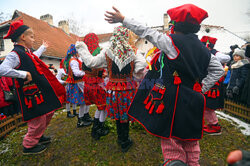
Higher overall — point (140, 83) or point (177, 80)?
point (177, 80)

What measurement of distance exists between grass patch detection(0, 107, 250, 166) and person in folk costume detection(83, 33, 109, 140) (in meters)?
0.25

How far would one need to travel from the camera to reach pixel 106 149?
9.14ft

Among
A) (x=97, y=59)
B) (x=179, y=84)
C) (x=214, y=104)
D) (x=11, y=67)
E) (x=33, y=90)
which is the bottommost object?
(x=214, y=104)

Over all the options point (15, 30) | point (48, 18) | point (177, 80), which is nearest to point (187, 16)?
point (177, 80)

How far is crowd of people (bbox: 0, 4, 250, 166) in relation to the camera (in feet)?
4.81

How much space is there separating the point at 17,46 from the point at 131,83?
6.55ft

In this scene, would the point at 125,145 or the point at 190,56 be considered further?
the point at 125,145

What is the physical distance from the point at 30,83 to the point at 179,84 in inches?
92.6

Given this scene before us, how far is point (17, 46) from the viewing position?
240 centimetres

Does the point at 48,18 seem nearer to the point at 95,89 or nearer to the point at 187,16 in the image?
the point at 95,89

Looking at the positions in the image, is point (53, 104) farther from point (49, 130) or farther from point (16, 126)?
point (16, 126)

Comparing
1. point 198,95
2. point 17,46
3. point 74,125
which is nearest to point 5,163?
point 74,125

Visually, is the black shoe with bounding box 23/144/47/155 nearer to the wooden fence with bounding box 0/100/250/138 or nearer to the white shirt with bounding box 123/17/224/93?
the wooden fence with bounding box 0/100/250/138

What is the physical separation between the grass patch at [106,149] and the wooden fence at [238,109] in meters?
0.73
